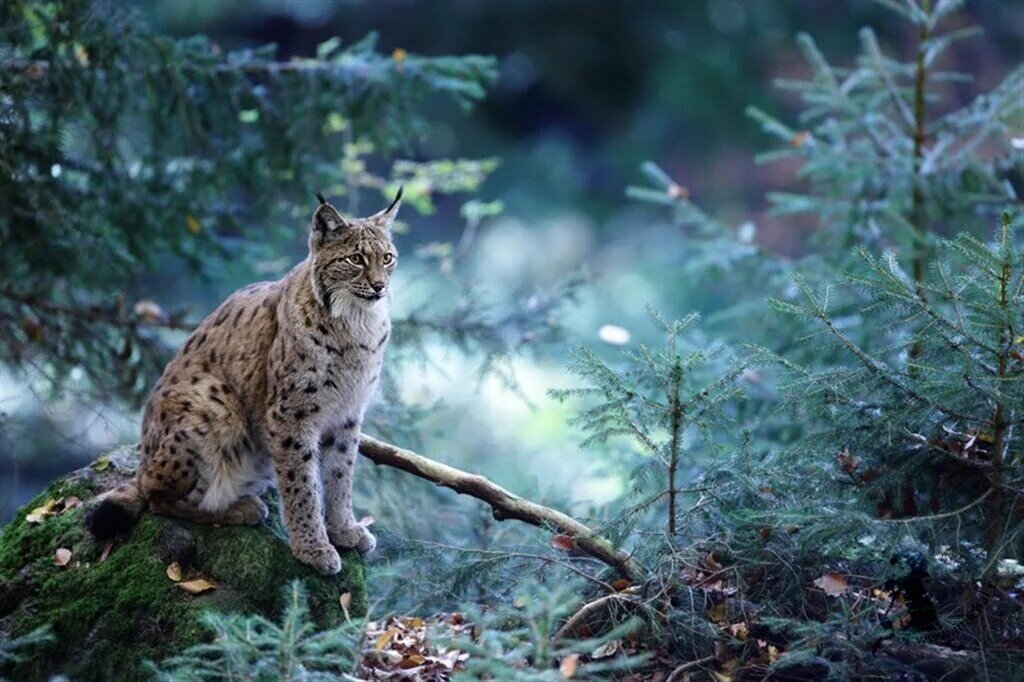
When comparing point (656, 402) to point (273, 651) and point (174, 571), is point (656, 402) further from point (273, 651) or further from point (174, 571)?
point (174, 571)

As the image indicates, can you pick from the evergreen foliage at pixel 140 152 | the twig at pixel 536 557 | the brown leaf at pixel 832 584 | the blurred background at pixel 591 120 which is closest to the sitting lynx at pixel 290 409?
the twig at pixel 536 557

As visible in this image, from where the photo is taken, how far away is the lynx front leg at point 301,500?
17.0ft

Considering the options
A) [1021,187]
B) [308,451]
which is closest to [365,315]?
[308,451]

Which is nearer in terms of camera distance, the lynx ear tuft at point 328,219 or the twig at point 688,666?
the twig at point 688,666

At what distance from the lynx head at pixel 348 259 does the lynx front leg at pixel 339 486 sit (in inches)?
23.0

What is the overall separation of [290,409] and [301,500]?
15.5 inches

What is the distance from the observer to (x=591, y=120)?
53.9ft

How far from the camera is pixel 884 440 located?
188 inches

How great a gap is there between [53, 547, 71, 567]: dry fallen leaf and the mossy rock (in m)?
0.02

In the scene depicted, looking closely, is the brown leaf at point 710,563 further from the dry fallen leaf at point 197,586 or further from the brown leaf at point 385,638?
the dry fallen leaf at point 197,586

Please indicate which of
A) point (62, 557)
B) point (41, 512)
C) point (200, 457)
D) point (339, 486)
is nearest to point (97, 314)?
point (41, 512)

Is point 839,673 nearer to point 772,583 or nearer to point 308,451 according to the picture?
point 772,583

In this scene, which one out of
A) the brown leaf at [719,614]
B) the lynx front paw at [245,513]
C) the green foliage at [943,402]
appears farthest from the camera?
the lynx front paw at [245,513]

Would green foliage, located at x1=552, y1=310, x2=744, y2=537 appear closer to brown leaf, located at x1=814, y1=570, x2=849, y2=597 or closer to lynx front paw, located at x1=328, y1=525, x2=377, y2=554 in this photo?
brown leaf, located at x1=814, y1=570, x2=849, y2=597
